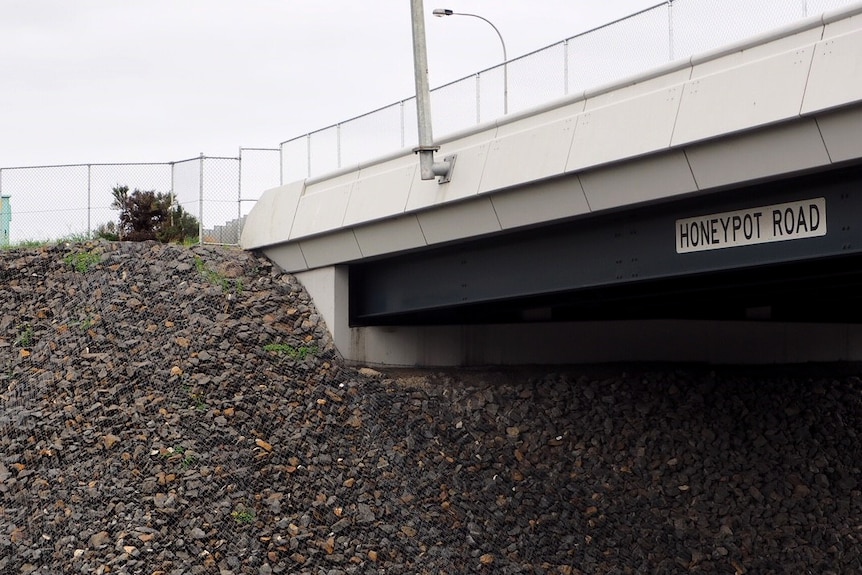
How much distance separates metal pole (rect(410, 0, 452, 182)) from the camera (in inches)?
719

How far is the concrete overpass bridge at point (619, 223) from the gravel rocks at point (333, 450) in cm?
102

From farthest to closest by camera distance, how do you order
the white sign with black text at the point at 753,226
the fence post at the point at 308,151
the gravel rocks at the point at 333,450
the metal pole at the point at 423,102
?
the fence post at the point at 308,151 < the metal pole at the point at 423,102 < the gravel rocks at the point at 333,450 < the white sign with black text at the point at 753,226

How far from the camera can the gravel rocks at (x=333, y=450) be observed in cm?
1611

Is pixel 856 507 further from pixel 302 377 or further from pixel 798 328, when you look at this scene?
pixel 302 377

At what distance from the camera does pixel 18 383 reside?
1941 centimetres

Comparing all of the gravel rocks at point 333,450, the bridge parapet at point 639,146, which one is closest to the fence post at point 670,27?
the bridge parapet at point 639,146

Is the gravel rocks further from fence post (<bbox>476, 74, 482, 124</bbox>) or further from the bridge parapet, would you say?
fence post (<bbox>476, 74, 482, 124</bbox>)

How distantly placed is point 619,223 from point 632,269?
0.68 metres

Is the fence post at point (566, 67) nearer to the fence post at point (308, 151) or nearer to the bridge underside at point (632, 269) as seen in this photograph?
the bridge underside at point (632, 269)

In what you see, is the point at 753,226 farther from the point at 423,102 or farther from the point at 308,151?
the point at 308,151

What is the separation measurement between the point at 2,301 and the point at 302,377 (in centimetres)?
633

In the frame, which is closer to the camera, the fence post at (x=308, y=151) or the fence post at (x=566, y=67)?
the fence post at (x=566, y=67)

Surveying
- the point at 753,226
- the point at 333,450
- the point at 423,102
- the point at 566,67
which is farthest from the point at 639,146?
the point at 333,450

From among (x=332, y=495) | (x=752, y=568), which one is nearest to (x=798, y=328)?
(x=752, y=568)
